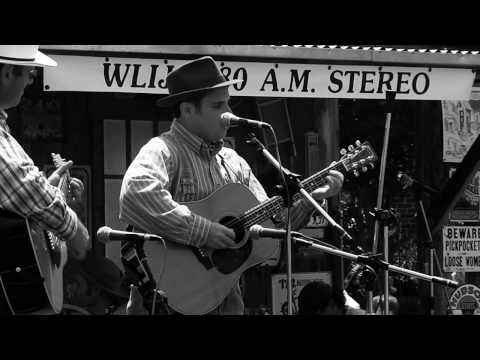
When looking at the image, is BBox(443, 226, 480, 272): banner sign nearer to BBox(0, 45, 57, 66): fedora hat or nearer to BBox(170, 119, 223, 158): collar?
BBox(170, 119, 223, 158): collar

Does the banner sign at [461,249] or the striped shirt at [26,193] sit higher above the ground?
the striped shirt at [26,193]

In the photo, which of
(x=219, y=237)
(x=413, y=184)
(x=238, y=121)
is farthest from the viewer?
(x=413, y=184)

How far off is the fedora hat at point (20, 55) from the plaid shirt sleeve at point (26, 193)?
1.06 feet

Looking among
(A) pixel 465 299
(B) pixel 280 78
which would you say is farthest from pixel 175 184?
(A) pixel 465 299

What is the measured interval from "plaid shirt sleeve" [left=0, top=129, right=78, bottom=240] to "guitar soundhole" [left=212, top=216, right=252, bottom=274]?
116cm

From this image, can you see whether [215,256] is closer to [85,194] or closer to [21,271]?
[21,271]

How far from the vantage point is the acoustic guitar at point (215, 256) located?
4.70m

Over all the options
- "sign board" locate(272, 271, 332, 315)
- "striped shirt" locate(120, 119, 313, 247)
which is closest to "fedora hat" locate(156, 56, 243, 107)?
"striped shirt" locate(120, 119, 313, 247)

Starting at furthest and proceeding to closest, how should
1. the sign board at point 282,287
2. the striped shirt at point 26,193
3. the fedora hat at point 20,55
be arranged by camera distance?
the sign board at point 282,287 → the fedora hat at point 20,55 → the striped shirt at point 26,193

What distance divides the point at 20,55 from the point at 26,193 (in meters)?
0.63

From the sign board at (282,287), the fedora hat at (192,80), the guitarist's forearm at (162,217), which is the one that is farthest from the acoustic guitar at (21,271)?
the sign board at (282,287)

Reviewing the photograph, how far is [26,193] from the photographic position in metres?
3.77

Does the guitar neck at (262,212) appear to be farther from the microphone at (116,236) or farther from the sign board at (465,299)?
the sign board at (465,299)
